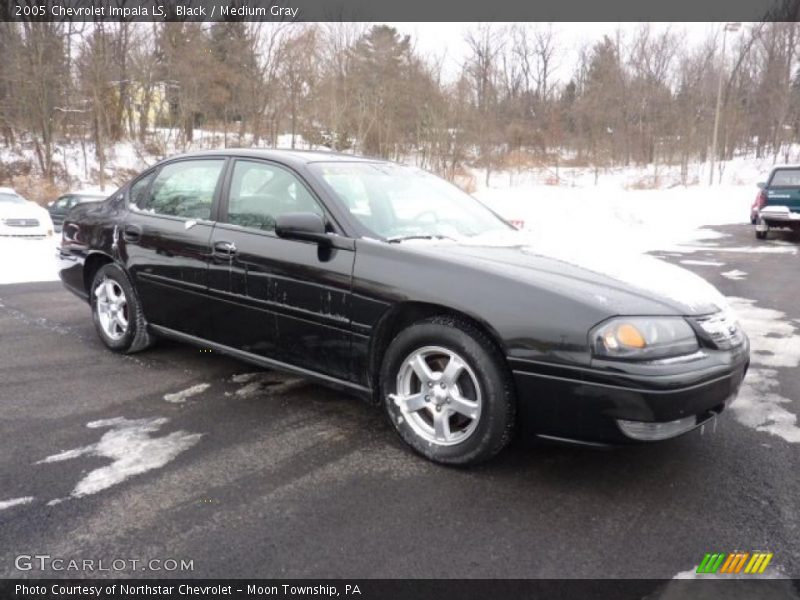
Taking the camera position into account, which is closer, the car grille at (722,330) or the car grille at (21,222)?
the car grille at (722,330)

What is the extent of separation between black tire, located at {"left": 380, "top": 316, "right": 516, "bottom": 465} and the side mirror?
2.27 ft

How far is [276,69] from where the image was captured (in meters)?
37.4

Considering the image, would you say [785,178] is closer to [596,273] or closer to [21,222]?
[596,273]

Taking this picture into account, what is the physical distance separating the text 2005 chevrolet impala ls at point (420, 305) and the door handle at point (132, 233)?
0.02 m

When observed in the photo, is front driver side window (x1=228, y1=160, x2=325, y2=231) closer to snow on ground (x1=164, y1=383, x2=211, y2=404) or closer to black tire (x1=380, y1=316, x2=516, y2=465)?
black tire (x1=380, y1=316, x2=516, y2=465)

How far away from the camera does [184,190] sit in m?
4.33

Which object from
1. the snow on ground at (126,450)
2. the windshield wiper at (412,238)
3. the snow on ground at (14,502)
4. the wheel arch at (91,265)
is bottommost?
the snow on ground at (14,502)

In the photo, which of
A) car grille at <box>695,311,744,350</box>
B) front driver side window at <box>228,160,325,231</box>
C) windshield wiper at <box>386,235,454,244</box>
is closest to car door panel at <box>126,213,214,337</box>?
front driver side window at <box>228,160,325,231</box>

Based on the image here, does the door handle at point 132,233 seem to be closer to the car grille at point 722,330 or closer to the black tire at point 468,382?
the black tire at point 468,382

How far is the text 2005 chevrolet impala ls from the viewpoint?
2.67 m

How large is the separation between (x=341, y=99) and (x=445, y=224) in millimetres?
35972

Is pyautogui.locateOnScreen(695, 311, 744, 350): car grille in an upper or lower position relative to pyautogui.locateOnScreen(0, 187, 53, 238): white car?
upper

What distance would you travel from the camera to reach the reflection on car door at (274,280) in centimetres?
Result: 334

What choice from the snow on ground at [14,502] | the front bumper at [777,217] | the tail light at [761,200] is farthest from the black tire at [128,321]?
the tail light at [761,200]
